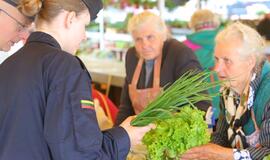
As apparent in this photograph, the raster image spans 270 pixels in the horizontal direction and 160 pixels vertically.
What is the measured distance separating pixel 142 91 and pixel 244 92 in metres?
1.02

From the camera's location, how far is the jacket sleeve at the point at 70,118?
1448 mm

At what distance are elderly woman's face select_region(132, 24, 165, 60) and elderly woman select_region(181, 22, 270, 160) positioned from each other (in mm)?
864

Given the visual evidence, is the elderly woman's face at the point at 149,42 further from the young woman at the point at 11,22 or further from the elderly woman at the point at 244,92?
the young woman at the point at 11,22

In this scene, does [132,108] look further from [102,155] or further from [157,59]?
[102,155]

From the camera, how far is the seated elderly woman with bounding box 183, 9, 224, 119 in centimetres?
399

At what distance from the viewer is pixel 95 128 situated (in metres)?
1.50

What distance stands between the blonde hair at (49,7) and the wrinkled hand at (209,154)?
0.82 metres

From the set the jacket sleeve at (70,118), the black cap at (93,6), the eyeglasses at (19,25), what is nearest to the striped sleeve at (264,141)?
the jacket sleeve at (70,118)

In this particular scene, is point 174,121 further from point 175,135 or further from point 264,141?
point 264,141

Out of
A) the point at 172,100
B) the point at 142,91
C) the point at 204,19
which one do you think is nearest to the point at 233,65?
the point at 172,100

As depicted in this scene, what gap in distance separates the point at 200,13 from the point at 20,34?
106 inches

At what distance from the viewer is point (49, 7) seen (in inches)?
61.6

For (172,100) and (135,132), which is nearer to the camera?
(135,132)

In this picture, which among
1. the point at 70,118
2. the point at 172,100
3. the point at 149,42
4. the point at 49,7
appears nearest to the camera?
the point at 70,118
